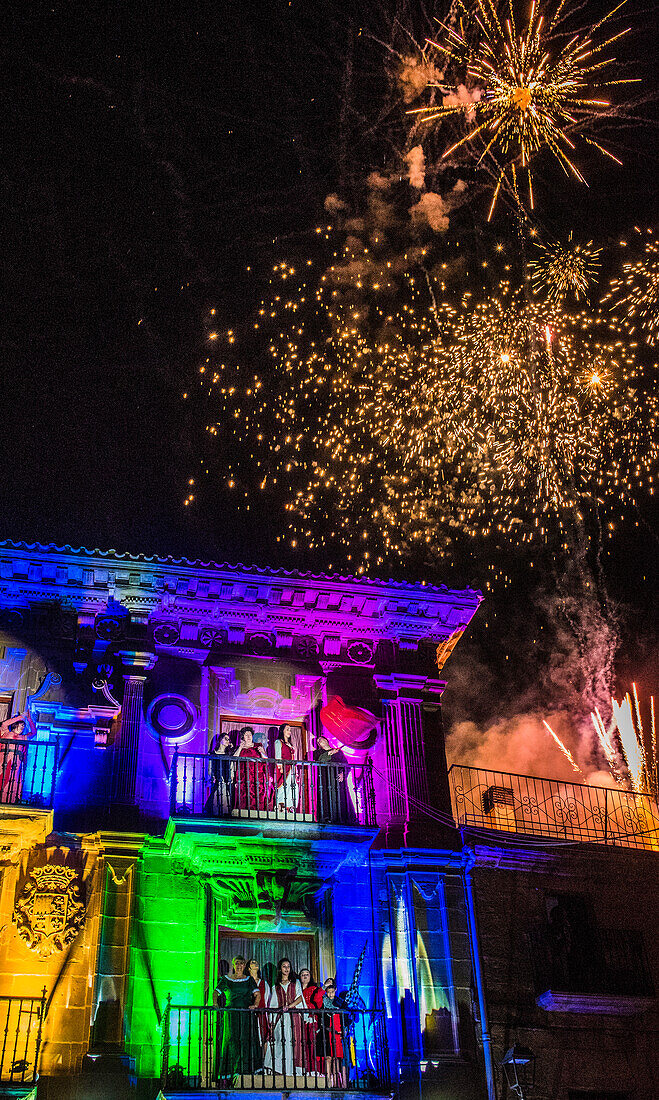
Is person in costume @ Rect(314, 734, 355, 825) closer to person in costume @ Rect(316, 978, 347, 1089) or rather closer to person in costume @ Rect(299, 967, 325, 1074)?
person in costume @ Rect(299, 967, 325, 1074)

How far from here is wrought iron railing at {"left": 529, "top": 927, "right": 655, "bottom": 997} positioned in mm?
19312

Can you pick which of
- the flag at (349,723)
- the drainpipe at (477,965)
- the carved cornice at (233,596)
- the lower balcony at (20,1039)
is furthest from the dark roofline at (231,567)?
the lower balcony at (20,1039)

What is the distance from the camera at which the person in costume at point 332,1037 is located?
1704cm

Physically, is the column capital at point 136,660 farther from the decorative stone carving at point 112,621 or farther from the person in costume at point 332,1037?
the person in costume at point 332,1037

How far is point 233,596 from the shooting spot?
20984mm

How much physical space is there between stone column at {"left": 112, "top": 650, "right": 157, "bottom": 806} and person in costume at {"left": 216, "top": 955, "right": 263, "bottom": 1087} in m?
3.26

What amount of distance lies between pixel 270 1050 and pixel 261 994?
2.56 ft

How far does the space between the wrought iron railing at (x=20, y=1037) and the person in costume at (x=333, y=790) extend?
5075 millimetres

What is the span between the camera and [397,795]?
20422mm

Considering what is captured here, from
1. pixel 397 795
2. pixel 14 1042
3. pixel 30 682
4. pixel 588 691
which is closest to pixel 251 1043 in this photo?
pixel 14 1042

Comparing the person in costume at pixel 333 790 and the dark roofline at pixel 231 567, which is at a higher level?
the dark roofline at pixel 231 567

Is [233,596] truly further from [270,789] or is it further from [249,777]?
[270,789]

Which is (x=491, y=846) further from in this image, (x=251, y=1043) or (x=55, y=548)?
(x=55, y=548)

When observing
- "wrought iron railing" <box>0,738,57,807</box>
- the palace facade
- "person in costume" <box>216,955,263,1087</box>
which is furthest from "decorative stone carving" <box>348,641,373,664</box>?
"person in costume" <box>216,955,263,1087</box>
